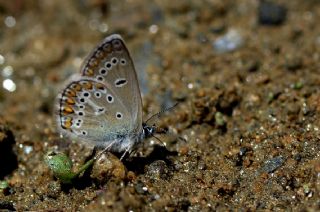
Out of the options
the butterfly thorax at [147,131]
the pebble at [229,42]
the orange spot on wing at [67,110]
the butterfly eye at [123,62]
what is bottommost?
the pebble at [229,42]

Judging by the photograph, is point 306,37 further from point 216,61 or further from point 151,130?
point 151,130

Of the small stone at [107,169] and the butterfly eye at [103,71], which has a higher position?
the butterfly eye at [103,71]

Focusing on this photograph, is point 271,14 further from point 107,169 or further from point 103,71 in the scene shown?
point 107,169

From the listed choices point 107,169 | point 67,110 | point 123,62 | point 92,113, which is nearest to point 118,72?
point 123,62

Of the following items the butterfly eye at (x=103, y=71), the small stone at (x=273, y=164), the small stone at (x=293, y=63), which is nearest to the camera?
the small stone at (x=273, y=164)

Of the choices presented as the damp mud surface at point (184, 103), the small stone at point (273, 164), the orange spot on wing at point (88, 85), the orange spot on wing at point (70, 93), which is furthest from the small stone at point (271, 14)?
the orange spot on wing at point (70, 93)

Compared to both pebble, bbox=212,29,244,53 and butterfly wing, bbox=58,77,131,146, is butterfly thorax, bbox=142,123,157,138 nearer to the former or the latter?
butterfly wing, bbox=58,77,131,146

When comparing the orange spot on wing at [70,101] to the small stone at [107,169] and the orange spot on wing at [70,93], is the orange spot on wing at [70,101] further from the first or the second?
the small stone at [107,169]
